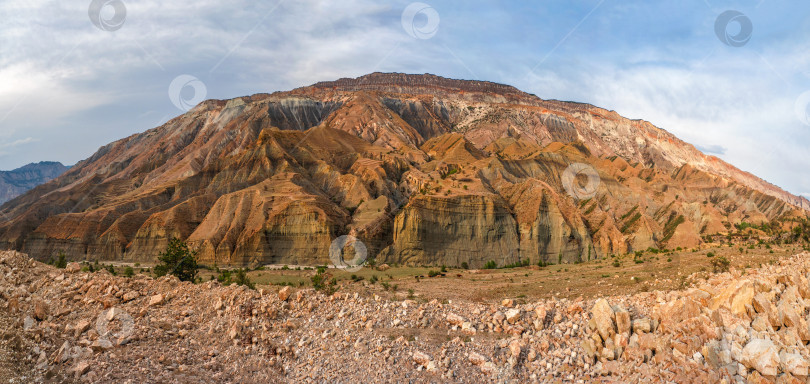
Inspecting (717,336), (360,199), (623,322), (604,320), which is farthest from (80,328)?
(360,199)

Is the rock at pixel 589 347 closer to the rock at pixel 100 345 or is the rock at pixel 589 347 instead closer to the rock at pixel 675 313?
the rock at pixel 675 313

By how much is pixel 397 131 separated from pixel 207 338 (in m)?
125

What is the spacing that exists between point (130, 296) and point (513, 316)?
1035 centimetres

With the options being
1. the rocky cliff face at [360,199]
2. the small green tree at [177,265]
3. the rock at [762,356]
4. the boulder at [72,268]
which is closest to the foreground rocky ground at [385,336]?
the rock at [762,356]

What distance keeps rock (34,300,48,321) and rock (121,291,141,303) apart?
1.74 metres

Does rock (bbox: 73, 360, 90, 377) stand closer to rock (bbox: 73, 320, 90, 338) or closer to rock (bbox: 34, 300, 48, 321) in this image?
rock (bbox: 73, 320, 90, 338)

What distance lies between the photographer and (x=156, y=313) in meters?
13.8

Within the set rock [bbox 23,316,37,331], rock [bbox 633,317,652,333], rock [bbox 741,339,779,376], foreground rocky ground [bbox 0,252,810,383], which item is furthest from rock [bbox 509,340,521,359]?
rock [bbox 23,316,37,331]

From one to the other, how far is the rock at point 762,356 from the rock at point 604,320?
7.86 feet

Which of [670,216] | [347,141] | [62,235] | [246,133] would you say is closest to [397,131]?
[347,141]

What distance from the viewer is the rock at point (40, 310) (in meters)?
13.0

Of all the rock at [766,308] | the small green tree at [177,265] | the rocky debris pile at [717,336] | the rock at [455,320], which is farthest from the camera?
the small green tree at [177,265]

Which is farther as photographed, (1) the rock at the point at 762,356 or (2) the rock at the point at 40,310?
(2) the rock at the point at 40,310

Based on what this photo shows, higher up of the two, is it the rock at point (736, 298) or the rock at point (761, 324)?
the rock at point (736, 298)
